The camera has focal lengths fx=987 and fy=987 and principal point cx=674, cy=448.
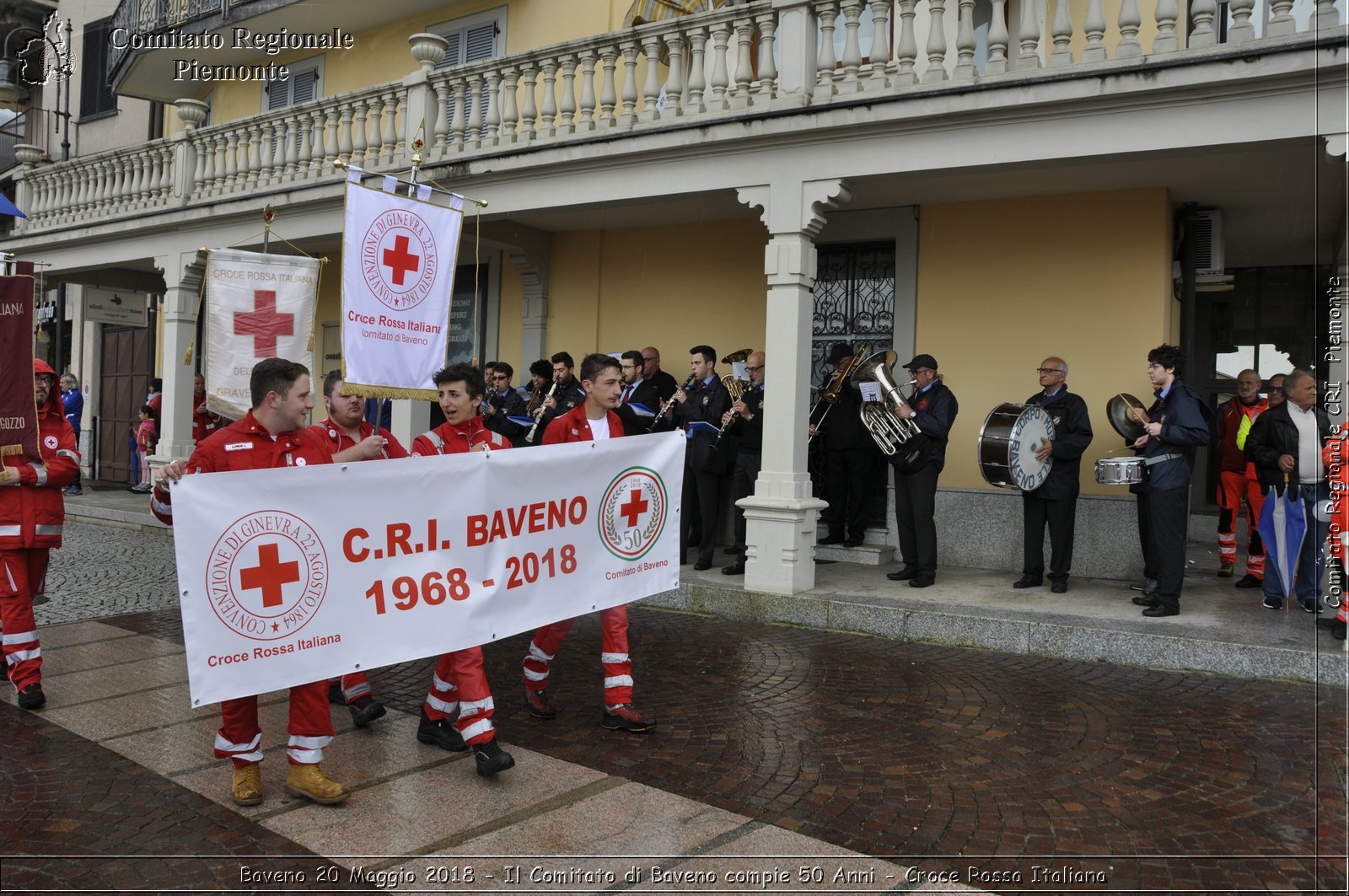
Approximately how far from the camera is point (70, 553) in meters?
11.8

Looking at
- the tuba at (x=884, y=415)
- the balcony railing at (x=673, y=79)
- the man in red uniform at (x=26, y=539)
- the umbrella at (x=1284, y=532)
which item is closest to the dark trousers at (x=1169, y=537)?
the umbrella at (x=1284, y=532)

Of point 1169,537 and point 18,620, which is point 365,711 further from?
point 1169,537

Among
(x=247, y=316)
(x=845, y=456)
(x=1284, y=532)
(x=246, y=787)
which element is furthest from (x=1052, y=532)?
(x=246, y=787)

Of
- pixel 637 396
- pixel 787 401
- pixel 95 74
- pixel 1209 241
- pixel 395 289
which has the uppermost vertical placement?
pixel 95 74

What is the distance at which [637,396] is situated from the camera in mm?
10789

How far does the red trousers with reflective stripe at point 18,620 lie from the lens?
223 inches

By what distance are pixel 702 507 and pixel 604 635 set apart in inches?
182

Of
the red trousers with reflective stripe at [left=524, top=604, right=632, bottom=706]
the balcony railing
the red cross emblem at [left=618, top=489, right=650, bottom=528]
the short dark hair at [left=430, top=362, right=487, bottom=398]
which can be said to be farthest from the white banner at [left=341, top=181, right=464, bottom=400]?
the balcony railing

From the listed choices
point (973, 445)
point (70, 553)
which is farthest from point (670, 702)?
point (70, 553)

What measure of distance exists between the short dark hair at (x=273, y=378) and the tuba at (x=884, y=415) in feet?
19.5

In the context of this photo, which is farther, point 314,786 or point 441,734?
point 441,734

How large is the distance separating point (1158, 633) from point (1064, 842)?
3538mm

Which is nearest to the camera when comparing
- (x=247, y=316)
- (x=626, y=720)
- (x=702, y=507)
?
(x=626, y=720)

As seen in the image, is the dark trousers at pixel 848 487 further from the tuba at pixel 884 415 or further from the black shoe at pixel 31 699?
the black shoe at pixel 31 699
